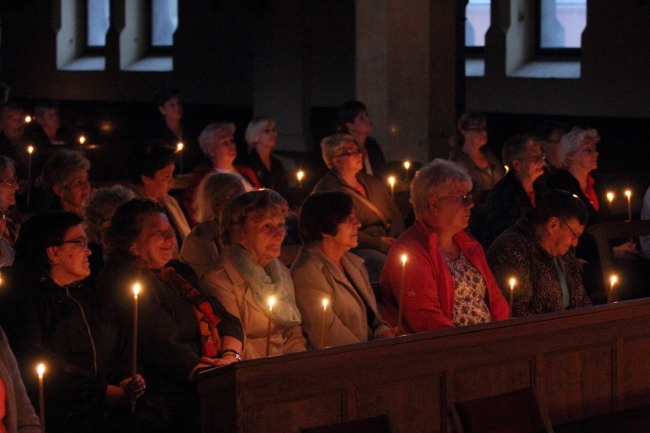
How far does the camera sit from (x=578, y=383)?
187 inches

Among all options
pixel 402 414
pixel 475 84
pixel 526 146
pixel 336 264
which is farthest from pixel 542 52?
pixel 402 414

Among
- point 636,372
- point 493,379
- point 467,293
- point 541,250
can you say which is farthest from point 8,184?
point 636,372

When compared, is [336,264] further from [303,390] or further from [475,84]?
[475,84]

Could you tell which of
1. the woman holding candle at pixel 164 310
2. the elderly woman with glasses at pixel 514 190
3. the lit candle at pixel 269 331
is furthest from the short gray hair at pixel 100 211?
the elderly woman with glasses at pixel 514 190

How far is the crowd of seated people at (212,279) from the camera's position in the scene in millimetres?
3973

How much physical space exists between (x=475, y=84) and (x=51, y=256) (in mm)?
10466

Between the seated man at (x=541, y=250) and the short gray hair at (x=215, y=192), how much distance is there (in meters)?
1.29

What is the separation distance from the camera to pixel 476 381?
445 cm

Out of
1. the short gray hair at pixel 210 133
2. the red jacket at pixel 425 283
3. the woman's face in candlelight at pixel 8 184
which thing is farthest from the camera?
the short gray hair at pixel 210 133

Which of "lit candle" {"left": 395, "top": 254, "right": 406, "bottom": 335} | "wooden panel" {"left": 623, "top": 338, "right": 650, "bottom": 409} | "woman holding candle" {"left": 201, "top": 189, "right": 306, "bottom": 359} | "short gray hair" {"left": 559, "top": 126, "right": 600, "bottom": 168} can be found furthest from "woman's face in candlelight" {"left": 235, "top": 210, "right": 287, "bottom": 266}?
"short gray hair" {"left": 559, "top": 126, "right": 600, "bottom": 168}

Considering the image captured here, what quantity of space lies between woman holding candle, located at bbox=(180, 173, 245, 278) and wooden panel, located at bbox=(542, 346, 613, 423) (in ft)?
5.82

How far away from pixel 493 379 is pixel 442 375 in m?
0.26

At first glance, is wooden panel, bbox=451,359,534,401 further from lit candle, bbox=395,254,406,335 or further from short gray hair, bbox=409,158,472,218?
short gray hair, bbox=409,158,472,218

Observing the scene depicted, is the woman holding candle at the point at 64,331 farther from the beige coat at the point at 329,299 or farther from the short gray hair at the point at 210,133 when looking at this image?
the short gray hair at the point at 210,133
